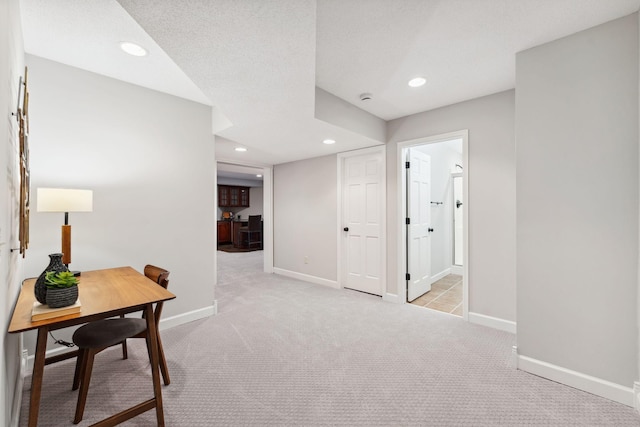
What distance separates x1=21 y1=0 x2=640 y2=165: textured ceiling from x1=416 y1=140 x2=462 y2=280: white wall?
1978 millimetres

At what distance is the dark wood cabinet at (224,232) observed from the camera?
945 centimetres

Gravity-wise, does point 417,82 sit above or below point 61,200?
above

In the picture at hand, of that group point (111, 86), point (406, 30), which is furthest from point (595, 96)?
point (111, 86)

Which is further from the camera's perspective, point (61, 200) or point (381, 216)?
point (381, 216)

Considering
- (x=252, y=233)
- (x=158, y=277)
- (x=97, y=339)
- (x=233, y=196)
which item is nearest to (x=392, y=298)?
(x=158, y=277)

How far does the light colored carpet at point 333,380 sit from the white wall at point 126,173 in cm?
70

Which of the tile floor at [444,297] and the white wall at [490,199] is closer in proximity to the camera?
the white wall at [490,199]

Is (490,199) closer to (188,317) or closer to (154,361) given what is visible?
(154,361)

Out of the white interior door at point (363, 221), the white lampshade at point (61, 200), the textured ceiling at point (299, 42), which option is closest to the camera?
the textured ceiling at point (299, 42)

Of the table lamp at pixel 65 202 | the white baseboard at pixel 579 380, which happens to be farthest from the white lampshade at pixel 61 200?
the white baseboard at pixel 579 380

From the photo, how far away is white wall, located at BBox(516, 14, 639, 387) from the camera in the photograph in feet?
5.83

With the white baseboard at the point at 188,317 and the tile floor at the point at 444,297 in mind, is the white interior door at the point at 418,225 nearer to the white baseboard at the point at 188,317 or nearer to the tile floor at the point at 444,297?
the tile floor at the point at 444,297

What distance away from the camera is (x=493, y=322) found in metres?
2.94

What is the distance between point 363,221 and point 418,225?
0.76m
